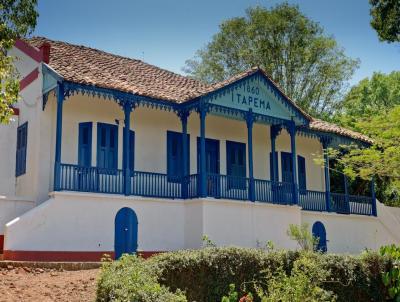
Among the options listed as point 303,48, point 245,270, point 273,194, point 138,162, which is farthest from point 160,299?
point 303,48

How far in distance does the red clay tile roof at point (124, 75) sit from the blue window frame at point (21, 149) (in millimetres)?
2507

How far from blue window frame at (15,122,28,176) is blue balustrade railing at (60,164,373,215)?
2.41 meters

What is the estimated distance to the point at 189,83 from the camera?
23.4m

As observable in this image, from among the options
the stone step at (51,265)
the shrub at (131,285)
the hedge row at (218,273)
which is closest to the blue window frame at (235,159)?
the hedge row at (218,273)

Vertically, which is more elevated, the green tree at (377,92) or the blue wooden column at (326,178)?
the green tree at (377,92)

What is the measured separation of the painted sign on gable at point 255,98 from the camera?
19.6 metres

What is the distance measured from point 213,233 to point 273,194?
130 inches

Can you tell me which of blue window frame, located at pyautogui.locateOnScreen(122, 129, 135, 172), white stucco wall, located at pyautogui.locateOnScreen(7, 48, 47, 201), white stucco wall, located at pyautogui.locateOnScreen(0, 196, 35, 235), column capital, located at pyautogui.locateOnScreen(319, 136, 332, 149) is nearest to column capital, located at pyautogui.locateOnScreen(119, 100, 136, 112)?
blue window frame, located at pyautogui.locateOnScreen(122, 129, 135, 172)

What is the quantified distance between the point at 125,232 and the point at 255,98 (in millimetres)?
6648

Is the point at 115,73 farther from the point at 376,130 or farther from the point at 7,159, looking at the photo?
the point at 376,130

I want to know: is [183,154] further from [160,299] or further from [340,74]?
[340,74]

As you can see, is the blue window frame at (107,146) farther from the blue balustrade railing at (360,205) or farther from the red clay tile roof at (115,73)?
the blue balustrade railing at (360,205)

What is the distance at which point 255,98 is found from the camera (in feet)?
67.1

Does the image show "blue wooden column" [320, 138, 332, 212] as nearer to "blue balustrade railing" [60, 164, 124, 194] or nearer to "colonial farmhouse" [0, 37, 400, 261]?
"colonial farmhouse" [0, 37, 400, 261]
